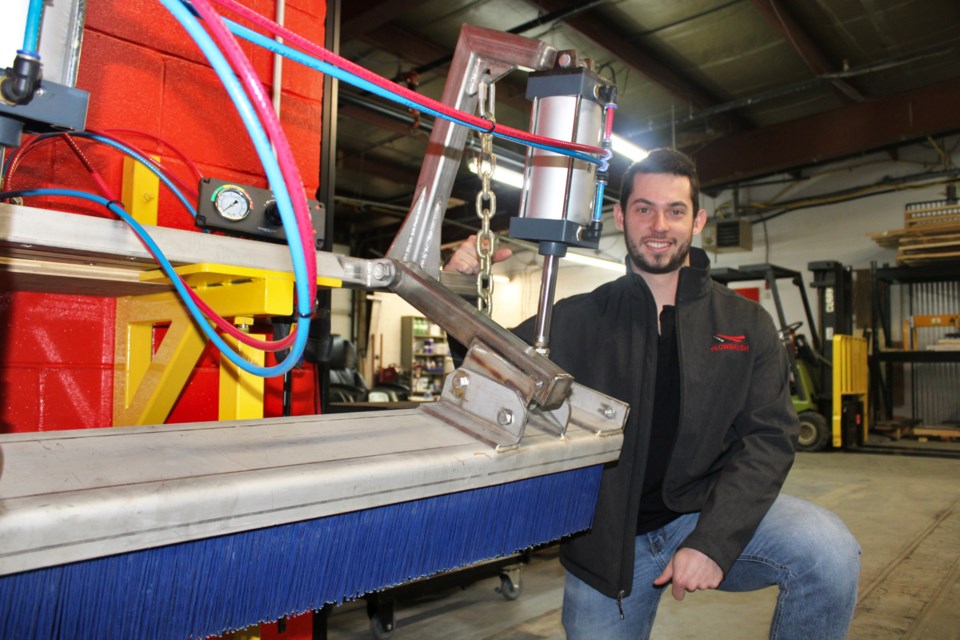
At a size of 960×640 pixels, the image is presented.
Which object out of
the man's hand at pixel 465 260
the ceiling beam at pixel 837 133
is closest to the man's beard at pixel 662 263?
the man's hand at pixel 465 260

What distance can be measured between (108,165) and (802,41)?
5.73 metres

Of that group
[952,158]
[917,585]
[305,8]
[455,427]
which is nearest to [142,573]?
[455,427]

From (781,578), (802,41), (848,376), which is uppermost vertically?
(802,41)

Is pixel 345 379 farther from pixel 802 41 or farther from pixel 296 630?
pixel 802 41

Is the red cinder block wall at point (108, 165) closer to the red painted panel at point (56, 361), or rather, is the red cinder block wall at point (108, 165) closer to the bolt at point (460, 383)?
the red painted panel at point (56, 361)

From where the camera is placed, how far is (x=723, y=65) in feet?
20.7

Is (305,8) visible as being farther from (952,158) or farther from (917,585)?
(952,158)

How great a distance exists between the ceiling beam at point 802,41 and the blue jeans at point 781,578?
4.65 metres

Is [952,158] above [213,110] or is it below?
above

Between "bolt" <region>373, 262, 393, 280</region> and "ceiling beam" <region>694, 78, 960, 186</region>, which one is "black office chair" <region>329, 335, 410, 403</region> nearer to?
"bolt" <region>373, 262, 393, 280</region>

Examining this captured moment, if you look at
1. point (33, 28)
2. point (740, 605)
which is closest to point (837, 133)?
point (740, 605)

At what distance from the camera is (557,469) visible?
2.97 feet

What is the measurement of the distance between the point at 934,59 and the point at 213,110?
23.0ft

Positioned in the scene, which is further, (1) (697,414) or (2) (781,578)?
(1) (697,414)
